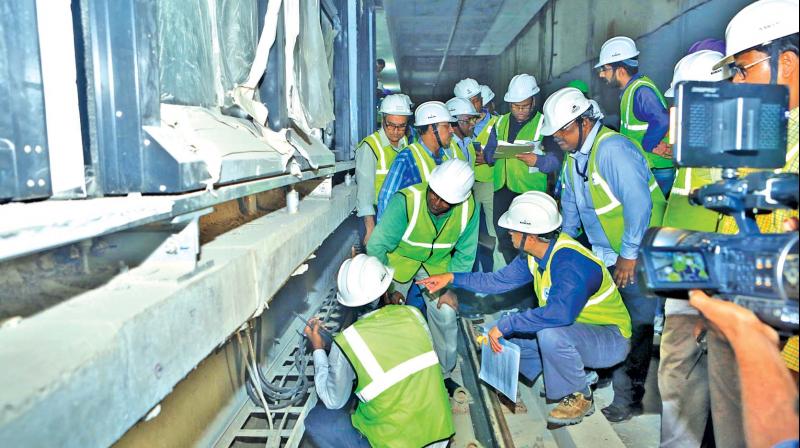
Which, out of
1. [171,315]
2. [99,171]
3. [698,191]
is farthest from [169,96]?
[698,191]

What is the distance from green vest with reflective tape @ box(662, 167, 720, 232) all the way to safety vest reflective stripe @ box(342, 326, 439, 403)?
1.53 m

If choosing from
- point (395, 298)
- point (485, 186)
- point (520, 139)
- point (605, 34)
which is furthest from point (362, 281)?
point (605, 34)

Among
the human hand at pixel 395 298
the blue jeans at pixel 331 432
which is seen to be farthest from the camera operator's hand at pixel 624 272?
the blue jeans at pixel 331 432

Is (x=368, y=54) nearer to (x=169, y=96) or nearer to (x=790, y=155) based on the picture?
(x=169, y=96)

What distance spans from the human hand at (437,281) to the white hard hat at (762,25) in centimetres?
221

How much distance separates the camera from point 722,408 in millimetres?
2277

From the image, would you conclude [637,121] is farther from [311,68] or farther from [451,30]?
[451,30]

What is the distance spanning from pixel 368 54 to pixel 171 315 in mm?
6149

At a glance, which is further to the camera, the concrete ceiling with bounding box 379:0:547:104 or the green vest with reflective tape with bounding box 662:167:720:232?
the concrete ceiling with bounding box 379:0:547:104

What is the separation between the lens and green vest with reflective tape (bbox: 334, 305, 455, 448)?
101 inches

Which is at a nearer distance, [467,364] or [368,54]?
[467,364]

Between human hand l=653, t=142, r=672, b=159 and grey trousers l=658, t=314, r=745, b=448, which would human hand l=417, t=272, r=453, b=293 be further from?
human hand l=653, t=142, r=672, b=159

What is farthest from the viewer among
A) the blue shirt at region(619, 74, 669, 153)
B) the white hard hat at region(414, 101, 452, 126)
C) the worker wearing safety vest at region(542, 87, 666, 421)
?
the white hard hat at region(414, 101, 452, 126)

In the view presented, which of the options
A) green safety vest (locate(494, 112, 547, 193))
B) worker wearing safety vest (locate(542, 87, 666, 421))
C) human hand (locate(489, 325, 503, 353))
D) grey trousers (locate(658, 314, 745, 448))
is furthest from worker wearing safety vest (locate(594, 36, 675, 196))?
human hand (locate(489, 325, 503, 353))
